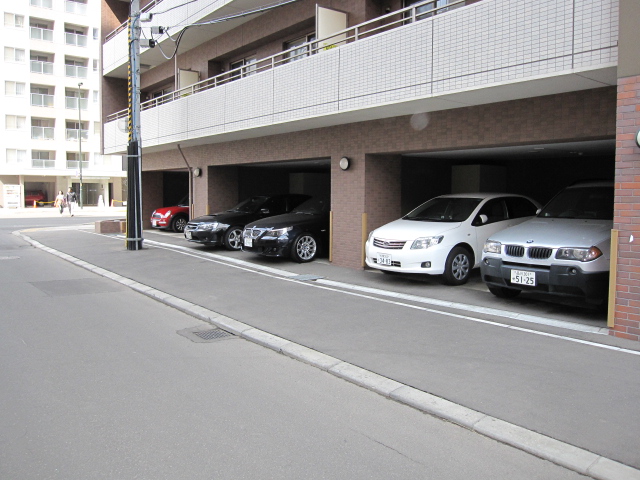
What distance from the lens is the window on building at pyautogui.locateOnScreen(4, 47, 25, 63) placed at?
4678 cm

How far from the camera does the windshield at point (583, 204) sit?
8.53 metres

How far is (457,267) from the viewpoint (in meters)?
9.99

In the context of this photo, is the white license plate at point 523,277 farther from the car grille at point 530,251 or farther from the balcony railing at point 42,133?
the balcony railing at point 42,133

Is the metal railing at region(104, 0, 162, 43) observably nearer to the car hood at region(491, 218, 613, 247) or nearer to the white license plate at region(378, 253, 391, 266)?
the white license plate at region(378, 253, 391, 266)

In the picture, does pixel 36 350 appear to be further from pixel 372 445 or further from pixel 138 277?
pixel 138 277

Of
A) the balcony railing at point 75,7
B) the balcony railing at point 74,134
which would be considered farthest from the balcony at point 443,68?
the balcony railing at point 75,7

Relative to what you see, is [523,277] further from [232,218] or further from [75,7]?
[75,7]

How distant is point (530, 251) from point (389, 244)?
276 centimetres

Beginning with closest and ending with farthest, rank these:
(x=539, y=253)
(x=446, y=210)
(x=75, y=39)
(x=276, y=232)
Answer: (x=539, y=253), (x=446, y=210), (x=276, y=232), (x=75, y=39)

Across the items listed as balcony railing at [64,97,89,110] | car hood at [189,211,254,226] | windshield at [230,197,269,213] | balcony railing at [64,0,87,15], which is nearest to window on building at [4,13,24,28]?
balcony railing at [64,0,87,15]

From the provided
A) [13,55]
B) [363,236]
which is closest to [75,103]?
[13,55]

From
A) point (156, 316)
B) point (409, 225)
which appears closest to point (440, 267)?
point (409, 225)

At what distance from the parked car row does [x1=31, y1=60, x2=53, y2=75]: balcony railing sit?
137ft

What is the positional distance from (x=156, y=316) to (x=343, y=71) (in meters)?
5.77
